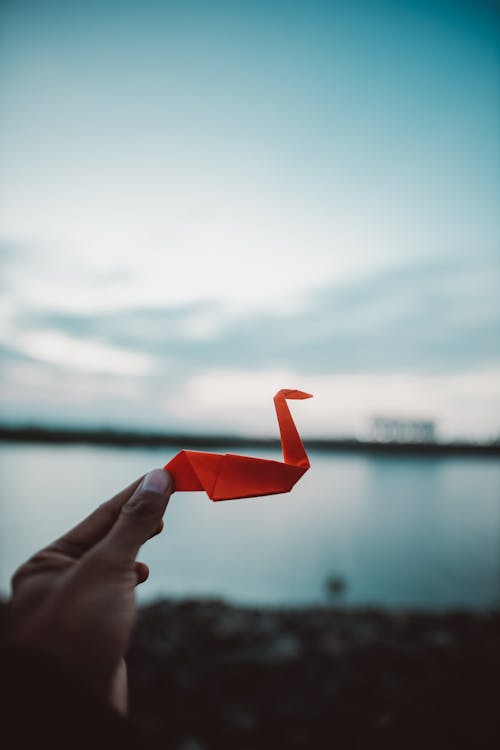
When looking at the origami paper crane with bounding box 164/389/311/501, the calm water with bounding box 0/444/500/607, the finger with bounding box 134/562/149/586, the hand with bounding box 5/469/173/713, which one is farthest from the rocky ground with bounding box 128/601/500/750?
the origami paper crane with bounding box 164/389/311/501

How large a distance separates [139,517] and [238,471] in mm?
524

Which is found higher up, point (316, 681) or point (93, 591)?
point (93, 591)

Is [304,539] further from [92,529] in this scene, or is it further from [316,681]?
[92,529]

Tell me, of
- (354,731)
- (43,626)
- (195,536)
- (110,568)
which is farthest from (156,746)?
(195,536)

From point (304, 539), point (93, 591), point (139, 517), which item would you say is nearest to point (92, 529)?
point (139, 517)

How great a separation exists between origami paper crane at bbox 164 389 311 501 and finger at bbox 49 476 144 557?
244 mm

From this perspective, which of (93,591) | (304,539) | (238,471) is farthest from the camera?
(304,539)

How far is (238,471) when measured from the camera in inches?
80.0

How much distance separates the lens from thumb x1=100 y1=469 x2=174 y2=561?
5.81 feet

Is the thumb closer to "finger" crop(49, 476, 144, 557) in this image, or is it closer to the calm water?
"finger" crop(49, 476, 144, 557)

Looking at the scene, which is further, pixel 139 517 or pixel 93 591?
pixel 139 517

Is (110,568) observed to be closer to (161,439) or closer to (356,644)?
(356,644)

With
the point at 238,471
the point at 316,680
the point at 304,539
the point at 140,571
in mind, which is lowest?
the point at 304,539

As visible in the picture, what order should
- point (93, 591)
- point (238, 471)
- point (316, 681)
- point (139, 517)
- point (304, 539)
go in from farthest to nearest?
point (304, 539) < point (316, 681) < point (238, 471) < point (139, 517) < point (93, 591)
